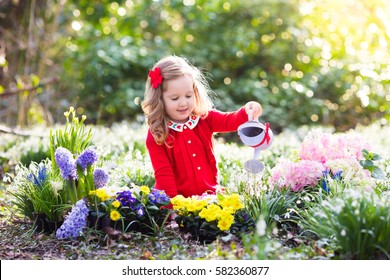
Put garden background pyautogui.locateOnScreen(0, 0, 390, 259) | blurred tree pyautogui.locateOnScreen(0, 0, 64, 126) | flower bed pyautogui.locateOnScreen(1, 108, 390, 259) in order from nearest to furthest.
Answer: flower bed pyautogui.locateOnScreen(1, 108, 390, 259) < blurred tree pyautogui.locateOnScreen(0, 0, 64, 126) < garden background pyautogui.locateOnScreen(0, 0, 390, 259)

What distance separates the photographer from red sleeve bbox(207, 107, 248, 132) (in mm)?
4332

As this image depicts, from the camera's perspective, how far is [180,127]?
4.36 meters

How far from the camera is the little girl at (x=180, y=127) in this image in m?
4.24

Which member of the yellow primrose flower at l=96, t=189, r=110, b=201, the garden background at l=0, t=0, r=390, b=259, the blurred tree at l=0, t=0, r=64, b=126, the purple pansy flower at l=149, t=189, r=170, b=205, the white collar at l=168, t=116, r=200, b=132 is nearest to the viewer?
the yellow primrose flower at l=96, t=189, r=110, b=201

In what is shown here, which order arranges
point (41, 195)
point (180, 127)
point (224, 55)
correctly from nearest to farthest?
point (41, 195), point (180, 127), point (224, 55)

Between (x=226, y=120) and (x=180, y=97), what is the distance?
41 centimetres

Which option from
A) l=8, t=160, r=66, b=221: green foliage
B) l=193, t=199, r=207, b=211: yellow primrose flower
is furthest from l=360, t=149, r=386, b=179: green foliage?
l=8, t=160, r=66, b=221: green foliage

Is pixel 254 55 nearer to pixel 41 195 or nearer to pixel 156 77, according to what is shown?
pixel 156 77

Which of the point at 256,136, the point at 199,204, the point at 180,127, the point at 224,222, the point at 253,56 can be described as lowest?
the point at 224,222

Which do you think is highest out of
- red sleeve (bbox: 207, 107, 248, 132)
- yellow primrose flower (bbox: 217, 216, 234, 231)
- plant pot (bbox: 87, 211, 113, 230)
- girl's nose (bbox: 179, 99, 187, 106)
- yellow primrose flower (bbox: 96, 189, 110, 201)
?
girl's nose (bbox: 179, 99, 187, 106)

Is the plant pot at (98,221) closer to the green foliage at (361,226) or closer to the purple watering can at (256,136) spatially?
the purple watering can at (256,136)

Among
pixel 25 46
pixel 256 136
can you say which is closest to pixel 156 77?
pixel 256 136

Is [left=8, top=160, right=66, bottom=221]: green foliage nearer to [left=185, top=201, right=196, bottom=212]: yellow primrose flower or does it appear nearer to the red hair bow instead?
[left=185, top=201, right=196, bottom=212]: yellow primrose flower

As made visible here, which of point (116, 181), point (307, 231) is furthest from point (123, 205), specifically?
point (307, 231)
